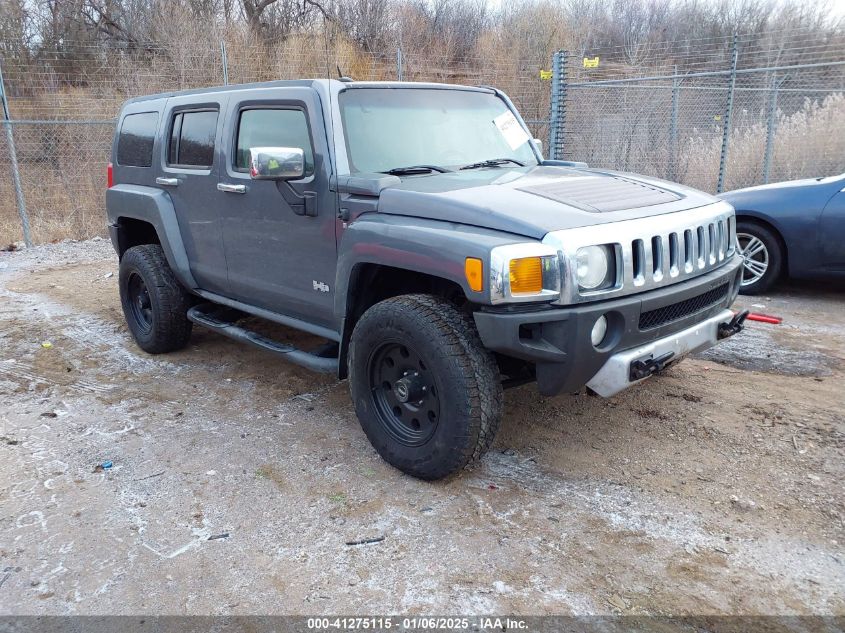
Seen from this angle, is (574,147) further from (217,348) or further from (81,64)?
(81,64)

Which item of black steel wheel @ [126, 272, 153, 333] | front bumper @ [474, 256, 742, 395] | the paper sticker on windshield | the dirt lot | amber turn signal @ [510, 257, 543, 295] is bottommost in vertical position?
the dirt lot

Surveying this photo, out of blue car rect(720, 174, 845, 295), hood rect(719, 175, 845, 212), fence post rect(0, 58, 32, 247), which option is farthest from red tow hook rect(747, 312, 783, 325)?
fence post rect(0, 58, 32, 247)

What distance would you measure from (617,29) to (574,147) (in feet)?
50.1

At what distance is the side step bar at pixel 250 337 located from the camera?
390 centimetres


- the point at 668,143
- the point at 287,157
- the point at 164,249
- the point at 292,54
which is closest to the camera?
the point at 287,157

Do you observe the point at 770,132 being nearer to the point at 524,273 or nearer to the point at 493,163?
the point at 493,163

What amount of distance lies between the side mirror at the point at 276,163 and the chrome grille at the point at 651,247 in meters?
1.47

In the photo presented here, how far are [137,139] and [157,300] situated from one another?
51.5 inches

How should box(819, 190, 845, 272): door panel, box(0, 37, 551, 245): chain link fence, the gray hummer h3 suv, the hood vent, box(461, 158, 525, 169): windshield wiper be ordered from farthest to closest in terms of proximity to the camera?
box(0, 37, 551, 245): chain link fence < box(819, 190, 845, 272): door panel < box(461, 158, 525, 169): windshield wiper < the hood vent < the gray hummer h3 suv

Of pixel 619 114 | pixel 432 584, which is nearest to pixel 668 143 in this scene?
pixel 619 114

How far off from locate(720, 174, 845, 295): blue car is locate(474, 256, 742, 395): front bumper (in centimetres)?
346

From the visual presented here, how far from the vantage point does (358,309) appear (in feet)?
12.1

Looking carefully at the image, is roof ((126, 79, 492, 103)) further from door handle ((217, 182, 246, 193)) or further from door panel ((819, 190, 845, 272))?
door panel ((819, 190, 845, 272))

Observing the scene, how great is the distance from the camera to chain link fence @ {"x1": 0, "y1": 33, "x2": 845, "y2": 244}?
11492 millimetres
